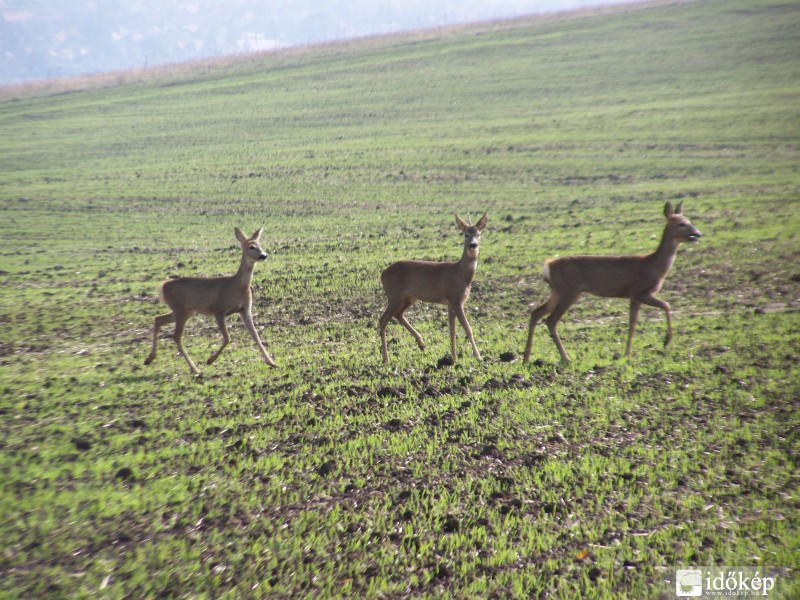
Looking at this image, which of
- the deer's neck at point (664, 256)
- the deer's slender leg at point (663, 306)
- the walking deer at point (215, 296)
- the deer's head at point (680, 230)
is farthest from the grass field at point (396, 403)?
the deer's head at point (680, 230)

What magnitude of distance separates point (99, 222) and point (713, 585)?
25.3 m

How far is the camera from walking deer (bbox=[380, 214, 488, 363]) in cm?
1082

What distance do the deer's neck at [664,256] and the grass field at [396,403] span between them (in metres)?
1.04

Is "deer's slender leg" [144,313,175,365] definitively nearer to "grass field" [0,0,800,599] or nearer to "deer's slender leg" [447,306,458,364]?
"grass field" [0,0,800,599]

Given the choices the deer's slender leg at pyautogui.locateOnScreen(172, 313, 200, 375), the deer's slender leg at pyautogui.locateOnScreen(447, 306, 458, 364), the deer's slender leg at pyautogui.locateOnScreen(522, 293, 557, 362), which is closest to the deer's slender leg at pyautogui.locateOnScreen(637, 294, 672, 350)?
the deer's slender leg at pyautogui.locateOnScreen(522, 293, 557, 362)

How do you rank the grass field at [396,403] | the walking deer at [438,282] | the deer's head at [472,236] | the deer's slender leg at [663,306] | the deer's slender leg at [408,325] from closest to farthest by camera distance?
the grass field at [396,403] → the deer's slender leg at [663,306] → the deer's head at [472,236] → the walking deer at [438,282] → the deer's slender leg at [408,325]

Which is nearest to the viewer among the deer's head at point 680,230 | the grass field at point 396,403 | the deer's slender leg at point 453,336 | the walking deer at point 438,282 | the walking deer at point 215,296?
the grass field at point 396,403

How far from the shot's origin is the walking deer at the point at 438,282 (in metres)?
10.8

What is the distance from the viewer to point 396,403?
905 cm

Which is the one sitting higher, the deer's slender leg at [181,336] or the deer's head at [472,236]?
the deer's head at [472,236]

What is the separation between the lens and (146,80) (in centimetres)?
7219

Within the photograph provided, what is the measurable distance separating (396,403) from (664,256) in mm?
4407

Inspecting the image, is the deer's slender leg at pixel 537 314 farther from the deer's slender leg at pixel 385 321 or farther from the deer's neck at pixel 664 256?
the deer's slender leg at pixel 385 321

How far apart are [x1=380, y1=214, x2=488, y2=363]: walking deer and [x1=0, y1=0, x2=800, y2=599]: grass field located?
1.84ft
